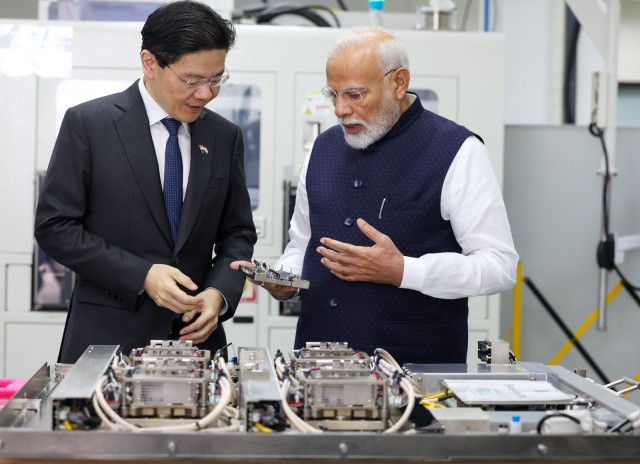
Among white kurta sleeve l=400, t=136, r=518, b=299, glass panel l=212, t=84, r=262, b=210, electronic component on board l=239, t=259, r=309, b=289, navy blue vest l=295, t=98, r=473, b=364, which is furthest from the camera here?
glass panel l=212, t=84, r=262, b=210

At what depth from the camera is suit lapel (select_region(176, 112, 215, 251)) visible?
2.18 m

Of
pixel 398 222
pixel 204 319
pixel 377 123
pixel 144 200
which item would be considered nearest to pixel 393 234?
pixel 398 222

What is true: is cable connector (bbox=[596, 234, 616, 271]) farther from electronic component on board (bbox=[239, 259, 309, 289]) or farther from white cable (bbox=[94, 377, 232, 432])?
white cable (bbox=[94, 377, 232, 432])

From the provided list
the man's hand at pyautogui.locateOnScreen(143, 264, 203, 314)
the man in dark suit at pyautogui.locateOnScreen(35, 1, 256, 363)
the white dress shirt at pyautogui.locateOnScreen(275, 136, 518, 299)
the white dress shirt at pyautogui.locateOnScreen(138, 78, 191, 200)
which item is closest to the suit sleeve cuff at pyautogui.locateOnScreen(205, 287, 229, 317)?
the man in dark suit at pyautogui.locateOnScreen(35, 1, 256, 363)

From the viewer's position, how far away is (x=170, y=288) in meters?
2.01

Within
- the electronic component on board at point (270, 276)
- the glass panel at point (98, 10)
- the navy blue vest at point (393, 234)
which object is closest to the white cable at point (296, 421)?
the electronic component on board at point (270, 276)

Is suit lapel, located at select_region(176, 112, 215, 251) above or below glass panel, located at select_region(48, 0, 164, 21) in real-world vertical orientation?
below

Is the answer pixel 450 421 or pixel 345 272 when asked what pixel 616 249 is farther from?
pixel 450 421

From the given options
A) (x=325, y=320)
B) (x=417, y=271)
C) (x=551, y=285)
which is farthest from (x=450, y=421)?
(x=551, y=285)

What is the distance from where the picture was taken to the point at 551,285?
14.3ft

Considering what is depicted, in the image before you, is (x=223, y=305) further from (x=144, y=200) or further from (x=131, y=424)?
(x=131, y=424)

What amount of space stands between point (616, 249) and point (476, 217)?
2.21m

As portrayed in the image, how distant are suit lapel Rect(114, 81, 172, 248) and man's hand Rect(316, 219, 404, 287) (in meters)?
0.39

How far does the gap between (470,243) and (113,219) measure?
836 millimetres
